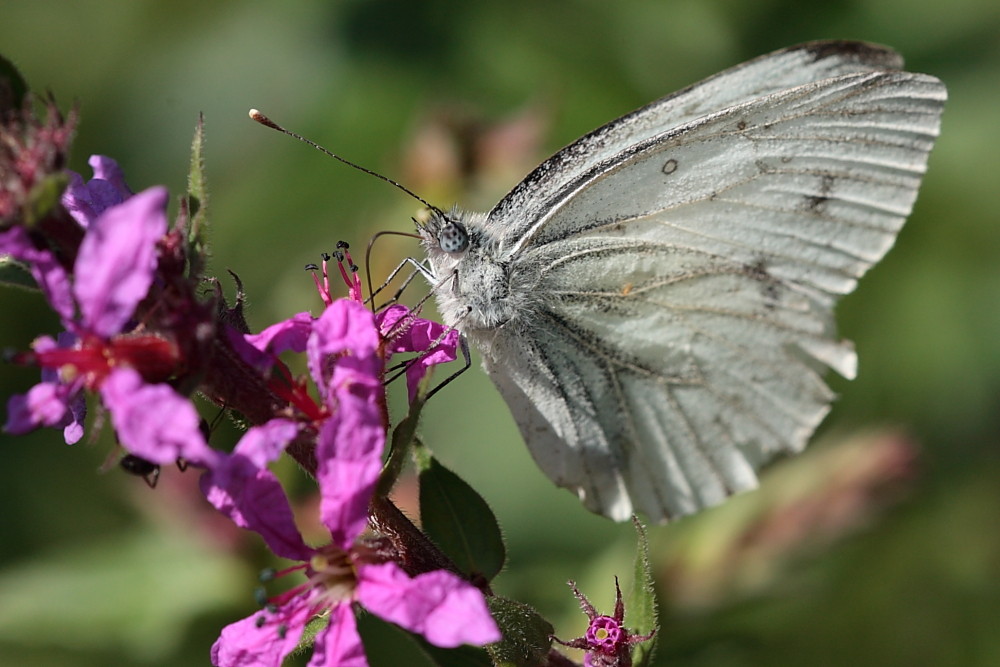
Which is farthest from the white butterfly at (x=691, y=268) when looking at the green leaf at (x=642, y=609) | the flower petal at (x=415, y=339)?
the green leaf at (x=642, y=609)

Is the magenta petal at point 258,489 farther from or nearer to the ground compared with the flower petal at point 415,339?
nearer to the ground

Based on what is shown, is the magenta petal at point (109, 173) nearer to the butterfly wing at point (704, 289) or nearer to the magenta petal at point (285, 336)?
the magenta petal at point (285, 336)

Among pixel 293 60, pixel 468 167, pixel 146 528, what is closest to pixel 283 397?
pixel 146 528

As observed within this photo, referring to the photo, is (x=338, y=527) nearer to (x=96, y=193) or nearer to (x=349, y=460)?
(x=349, y=460)

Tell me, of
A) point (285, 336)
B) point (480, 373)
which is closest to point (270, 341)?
point (285, 336)

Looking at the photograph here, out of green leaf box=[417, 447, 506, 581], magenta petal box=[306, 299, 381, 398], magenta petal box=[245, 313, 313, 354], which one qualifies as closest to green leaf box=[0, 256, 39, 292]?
magenta petal box=[245, 313, 313, 354]

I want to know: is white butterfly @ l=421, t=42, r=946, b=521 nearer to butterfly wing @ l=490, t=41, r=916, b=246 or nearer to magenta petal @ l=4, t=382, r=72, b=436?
butterfly wing @ l=490, t=41, r=916, b=246
